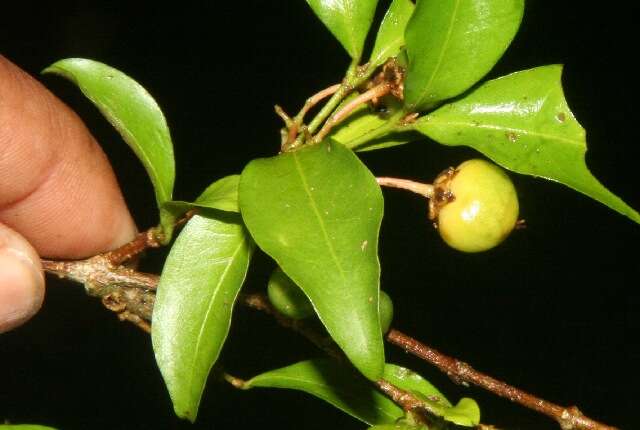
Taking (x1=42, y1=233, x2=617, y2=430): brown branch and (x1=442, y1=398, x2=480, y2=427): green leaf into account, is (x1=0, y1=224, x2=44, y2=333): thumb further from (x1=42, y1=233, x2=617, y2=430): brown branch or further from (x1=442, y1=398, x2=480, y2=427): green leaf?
(x1=442, y1=398, x2=480, y2=427): green leaf

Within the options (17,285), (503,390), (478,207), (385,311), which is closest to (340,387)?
(385,311)

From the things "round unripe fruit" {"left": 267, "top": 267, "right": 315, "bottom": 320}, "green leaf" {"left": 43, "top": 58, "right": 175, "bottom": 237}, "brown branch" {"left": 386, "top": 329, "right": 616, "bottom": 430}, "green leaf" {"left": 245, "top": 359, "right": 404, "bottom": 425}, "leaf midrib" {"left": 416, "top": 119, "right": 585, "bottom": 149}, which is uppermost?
"leaf midrib" {"left": 416, "top": 119, "right": 585, "bottom": 149}

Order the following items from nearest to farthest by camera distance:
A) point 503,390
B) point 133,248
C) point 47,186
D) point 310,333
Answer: point 503,390
point 310,333
point 133,248
point 47,186

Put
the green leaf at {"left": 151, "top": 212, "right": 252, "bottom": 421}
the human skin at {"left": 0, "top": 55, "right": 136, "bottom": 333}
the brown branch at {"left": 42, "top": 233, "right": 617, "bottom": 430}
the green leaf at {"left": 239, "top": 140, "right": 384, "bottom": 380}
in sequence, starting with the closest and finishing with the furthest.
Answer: the green leaf at {"left": 239, "top": 140, "right": 384, "bottom": 380} → the green leaf at {"left": 151, "top": 212, "right": 252, "bottom": 421} → the brown branch at {"left": 42, "top": 233, "right": 617, "bottom": 430} → the human skin at {"left": 0, "top": 55, "right": 136, "bottom": 333}

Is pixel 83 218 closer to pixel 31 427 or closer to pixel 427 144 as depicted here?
pixel 31 427

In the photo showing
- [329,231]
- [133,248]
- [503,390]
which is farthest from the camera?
[133,248]

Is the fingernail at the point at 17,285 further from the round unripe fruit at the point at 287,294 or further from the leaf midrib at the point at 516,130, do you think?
the leaf midrib at the point at 516,130

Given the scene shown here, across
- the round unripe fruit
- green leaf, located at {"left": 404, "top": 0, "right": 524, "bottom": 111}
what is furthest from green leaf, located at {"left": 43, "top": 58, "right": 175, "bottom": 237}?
green leaf, located at {"left": 404, "top": 0, "right": 524, "bottom": 111}

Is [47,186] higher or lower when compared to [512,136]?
lower

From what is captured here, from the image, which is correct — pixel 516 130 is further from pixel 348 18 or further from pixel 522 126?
pixel 348 18
